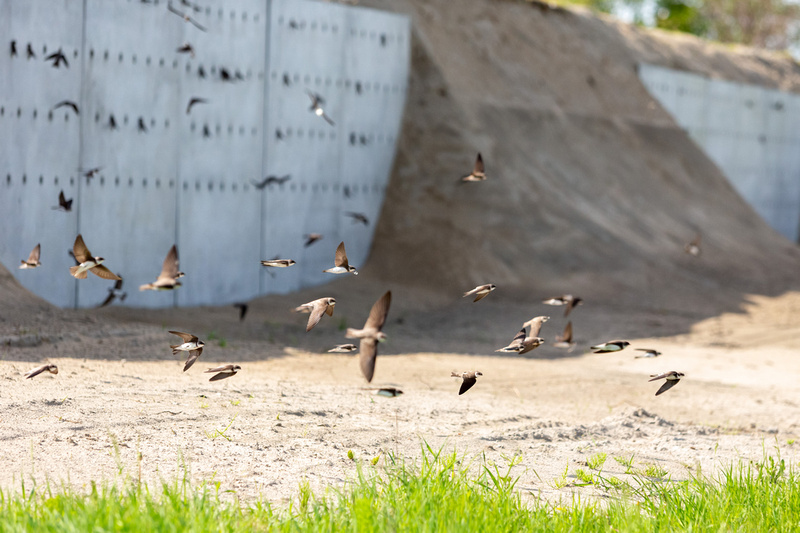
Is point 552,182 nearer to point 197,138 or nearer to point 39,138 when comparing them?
point 197,138

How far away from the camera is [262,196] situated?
10250 millimetres

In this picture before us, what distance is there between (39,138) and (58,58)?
2.51ft

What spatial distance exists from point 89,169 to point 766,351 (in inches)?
272

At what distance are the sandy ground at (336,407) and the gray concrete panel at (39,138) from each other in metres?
0.83

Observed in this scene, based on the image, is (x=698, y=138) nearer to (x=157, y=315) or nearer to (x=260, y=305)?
(x=260, y=305)

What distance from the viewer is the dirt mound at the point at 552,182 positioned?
11.2m

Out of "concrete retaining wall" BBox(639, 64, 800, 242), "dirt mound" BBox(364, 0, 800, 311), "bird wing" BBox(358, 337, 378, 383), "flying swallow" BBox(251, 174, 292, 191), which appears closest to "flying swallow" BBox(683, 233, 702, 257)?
"dirt mound" BBox(364, 0, 800, 311)

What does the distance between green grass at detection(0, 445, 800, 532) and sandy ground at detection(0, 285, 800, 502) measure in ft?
0.76

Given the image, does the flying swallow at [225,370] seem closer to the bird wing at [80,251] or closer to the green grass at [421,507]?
the bird wing at [80,251]

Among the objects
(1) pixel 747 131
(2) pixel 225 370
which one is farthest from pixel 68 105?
(1) pixel 747 131

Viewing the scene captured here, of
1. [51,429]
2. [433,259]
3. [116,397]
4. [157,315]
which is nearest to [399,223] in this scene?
[433,259]

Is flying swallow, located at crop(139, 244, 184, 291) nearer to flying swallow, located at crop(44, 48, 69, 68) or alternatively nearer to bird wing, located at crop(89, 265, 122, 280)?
bird wing, located at crop(89, 265, 122, 280)

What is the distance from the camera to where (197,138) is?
31.8 feet

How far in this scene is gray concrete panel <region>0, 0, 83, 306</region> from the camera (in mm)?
8289
